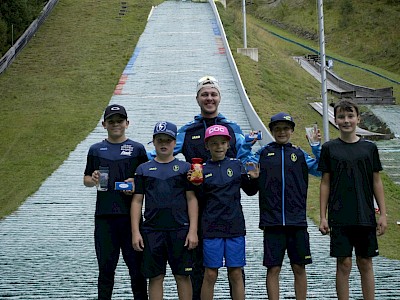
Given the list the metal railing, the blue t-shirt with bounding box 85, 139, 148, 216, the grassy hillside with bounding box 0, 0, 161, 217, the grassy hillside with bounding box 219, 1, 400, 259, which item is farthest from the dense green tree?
the blue t-shirt with bounding box 85, 139, 148, 216

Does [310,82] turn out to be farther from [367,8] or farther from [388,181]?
[367,8]

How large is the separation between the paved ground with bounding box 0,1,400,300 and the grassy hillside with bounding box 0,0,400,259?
521mm

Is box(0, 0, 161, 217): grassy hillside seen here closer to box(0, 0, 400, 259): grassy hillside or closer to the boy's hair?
box(0, 0, 400, 259): grassy hillside

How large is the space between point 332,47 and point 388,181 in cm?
3385

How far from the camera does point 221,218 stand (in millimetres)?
5551

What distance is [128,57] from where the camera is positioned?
27.5 metres

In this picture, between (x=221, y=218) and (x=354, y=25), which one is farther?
(x=354, y=25)

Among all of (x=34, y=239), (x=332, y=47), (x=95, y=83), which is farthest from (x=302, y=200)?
(x=332, y=47)

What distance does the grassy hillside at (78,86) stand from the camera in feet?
49.3

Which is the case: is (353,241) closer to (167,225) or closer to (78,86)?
(167,225)

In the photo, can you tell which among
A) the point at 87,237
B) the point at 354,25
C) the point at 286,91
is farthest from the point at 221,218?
the point at 354,25

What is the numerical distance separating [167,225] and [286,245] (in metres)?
0.95

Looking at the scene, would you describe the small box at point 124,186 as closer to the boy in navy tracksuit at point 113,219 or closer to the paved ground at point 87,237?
the boy in navy tracksuit at point 113,219

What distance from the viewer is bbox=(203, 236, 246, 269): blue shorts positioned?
552 centimetres
